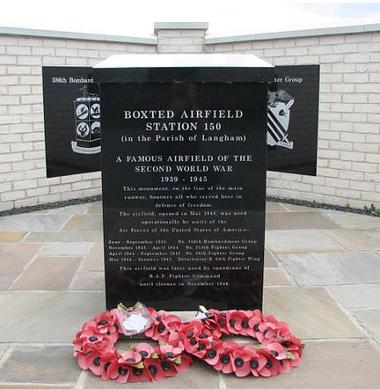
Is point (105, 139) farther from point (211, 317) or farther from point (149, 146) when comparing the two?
point (211, 317)

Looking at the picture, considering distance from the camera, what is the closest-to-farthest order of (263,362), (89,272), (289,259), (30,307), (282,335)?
1. (263,362)
2. (282,335)
3. (30,307)
4. (89,272)
5. (289,259)

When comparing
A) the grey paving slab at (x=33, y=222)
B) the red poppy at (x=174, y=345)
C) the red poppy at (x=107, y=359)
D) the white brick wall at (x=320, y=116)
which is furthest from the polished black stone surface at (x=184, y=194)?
the white brick wall at (x=320, y=116)

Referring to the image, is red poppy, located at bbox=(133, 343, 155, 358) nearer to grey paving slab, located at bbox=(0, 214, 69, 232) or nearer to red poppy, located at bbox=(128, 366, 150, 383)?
red poppy, located at bbox=(128, 366, 150, 383)

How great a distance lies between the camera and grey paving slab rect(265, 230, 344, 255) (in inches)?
208

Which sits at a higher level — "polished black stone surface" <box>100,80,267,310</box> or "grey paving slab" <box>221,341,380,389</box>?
"polished black stone surface" <box>100,80,267,310</box>

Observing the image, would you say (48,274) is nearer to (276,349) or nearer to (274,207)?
(276,349)

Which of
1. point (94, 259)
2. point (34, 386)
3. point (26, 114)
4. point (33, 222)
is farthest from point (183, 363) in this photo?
point (26, 114)

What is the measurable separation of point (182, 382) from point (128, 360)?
0.30m

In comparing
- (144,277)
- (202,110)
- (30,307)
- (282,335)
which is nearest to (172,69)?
(202,110)

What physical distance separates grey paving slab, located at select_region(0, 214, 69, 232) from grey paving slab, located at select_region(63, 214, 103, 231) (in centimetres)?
9

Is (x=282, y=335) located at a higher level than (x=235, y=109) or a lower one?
lower

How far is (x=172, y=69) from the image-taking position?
3.13 meters

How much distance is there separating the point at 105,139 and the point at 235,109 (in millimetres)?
778

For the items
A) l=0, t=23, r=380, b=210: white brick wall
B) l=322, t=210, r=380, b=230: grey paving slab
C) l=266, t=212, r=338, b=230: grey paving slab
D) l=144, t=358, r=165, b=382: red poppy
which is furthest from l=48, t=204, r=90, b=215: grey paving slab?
l=144, t=358, r=165, b=382: red poppy
